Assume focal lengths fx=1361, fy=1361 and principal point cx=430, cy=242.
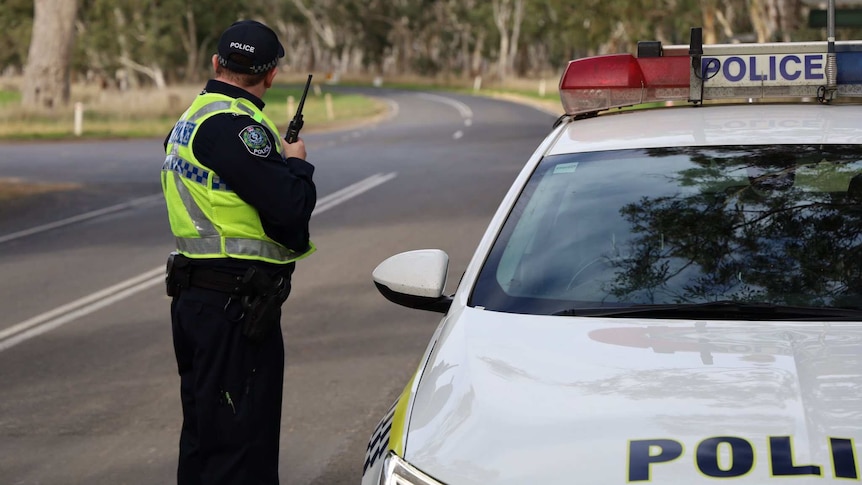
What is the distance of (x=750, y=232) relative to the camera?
13.1 ft

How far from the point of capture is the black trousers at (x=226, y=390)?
4164 millimetres

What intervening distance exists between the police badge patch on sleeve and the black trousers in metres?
0.47

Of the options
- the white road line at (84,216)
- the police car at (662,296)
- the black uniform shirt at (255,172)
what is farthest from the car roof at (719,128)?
the white road line at (84,216)

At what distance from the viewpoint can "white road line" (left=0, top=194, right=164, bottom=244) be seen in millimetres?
14858

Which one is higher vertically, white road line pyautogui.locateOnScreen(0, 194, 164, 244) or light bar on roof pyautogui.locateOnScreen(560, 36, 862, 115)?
light bar on roof pyautogui.locateOnScreen(560, 36, 862, 115)

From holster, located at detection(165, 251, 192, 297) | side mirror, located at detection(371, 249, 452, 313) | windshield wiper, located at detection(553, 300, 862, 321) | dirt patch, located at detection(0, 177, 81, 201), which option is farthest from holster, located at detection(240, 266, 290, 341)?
dirt patch, located at detection(0, 177, 81, 201)

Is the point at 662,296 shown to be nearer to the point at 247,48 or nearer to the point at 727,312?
the point at 727,312

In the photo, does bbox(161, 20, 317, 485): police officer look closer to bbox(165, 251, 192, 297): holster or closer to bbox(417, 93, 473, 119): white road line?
bbox(165, 251, 192, 297): holster

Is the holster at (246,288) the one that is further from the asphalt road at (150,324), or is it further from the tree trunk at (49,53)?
the tree trunk at (49,53)

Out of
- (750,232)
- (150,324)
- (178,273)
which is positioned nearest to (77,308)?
(150,324)

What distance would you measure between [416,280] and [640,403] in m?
1.20

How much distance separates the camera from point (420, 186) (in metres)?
19.3

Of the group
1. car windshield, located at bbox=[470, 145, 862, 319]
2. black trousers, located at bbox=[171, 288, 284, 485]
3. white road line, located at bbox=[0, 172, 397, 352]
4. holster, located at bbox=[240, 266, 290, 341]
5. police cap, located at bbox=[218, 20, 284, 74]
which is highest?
police cap, located at bbox=[218, 20, 284, 74]

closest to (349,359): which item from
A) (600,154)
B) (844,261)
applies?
(600,154)
